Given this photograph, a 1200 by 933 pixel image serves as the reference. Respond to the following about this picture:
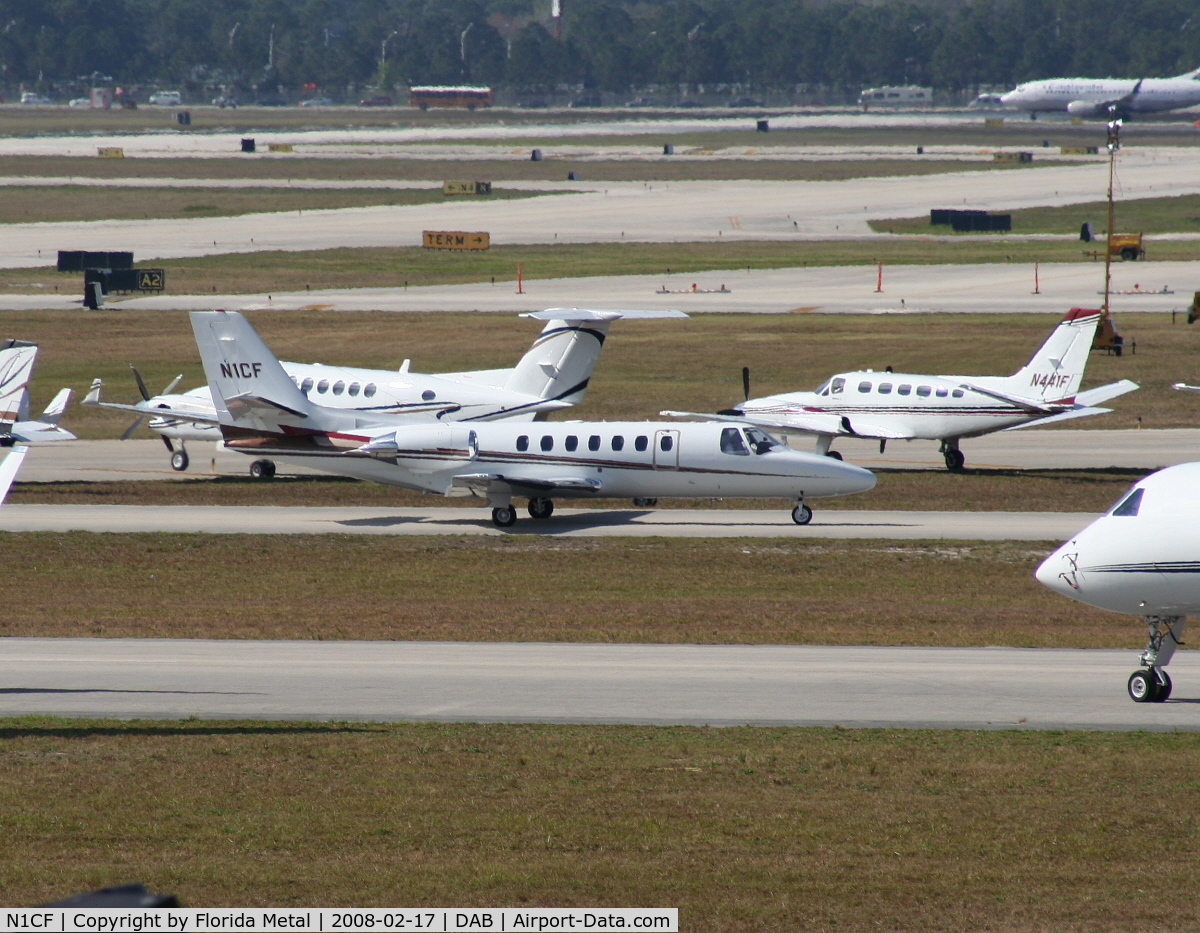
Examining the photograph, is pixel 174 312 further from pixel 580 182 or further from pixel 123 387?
pixel 580 182

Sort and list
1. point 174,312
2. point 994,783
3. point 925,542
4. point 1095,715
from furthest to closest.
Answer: point 174,312 → point 925,542 → point 1095,715 → point 994,783

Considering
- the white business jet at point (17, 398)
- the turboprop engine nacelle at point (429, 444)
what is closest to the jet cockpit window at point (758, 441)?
the turboprop engine nacelle at point (429, 444)

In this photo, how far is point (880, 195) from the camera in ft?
518

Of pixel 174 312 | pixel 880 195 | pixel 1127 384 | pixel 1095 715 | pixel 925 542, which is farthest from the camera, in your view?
pixel 880 195

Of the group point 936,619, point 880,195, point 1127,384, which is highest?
point 880,195

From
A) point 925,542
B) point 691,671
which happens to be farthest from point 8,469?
point 925,542

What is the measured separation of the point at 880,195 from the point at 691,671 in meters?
138

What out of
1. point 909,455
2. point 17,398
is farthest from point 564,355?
point 17,398

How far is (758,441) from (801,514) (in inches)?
96.9

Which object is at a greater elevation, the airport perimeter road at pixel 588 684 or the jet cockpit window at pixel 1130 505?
the jet cockpit window at pixel 1130 505

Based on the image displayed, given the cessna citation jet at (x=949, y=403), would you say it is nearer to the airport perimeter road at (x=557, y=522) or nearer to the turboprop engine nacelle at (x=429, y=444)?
the airport perimeter road at (x=557, y=522)

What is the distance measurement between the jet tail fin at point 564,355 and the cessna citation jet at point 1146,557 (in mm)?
26412

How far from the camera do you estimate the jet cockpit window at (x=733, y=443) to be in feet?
137

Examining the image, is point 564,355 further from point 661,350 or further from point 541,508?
point 661,350
